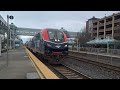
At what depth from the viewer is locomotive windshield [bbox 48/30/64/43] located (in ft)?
66.6

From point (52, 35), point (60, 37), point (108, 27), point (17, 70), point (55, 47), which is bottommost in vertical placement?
point (17, 70)

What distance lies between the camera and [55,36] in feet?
67.4

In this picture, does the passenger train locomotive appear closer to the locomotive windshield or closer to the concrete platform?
the locomotive windshield

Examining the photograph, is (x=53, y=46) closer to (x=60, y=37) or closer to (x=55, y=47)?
(x=55, y=47)

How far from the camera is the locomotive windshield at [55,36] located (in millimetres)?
20308

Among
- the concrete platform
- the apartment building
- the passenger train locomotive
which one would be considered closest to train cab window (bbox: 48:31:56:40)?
the passenger train locomotive

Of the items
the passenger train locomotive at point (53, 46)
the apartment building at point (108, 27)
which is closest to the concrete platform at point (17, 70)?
the passenger train locomotive at point (53, 46)

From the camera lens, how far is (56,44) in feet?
65.7

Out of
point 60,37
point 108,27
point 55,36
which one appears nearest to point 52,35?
point 55,36

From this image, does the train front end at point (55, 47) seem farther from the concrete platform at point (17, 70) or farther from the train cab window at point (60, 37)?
the concrete platform at point (17, 70)
